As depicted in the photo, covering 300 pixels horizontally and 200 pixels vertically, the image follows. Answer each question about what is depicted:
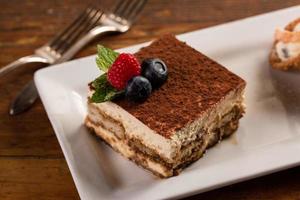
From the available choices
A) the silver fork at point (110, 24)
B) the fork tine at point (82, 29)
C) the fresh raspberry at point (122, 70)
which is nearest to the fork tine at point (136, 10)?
the silver fork at point (110, 24)

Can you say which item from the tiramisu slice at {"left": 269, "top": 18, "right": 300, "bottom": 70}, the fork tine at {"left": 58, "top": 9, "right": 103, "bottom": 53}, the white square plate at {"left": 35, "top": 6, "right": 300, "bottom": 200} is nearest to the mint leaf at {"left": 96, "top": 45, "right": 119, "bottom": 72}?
the white square plate at {"left": 35, "top": 6, "right": 300, "bottom": 200}

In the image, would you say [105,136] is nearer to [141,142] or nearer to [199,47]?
[141,142]

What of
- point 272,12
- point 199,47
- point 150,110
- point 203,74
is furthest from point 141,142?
point 272,12

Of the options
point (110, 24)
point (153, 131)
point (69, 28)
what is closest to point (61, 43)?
point (69, 28)

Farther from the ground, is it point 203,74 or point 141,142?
point 203,74

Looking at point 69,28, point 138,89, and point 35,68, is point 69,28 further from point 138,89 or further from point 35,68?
point 138,89

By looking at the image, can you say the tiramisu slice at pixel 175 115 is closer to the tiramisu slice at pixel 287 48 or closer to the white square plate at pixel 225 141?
the white square plate at pixel 225 141
